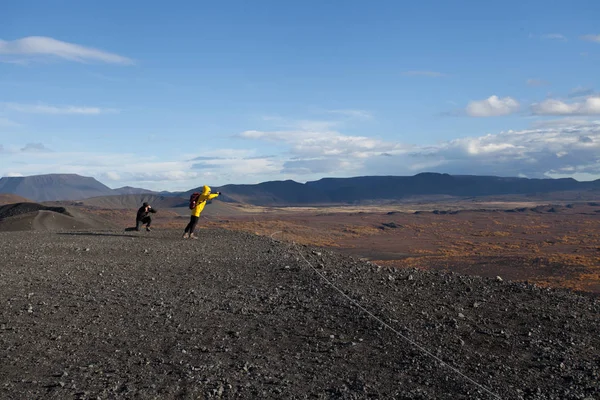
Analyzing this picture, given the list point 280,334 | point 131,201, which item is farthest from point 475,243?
point 131,201

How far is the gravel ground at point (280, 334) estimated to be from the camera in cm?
629

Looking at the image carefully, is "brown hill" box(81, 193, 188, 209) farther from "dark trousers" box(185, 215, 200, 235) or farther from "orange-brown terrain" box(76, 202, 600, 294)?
"dark trousers" box(185, 215, 200, 235)

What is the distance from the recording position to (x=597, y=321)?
29.6 ft

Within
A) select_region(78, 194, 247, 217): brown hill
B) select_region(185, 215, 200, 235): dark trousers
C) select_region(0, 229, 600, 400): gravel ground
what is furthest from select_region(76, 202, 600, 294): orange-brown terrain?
select_region(78, 194, 247, 217): brown hill

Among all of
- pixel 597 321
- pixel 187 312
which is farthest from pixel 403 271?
pixel 187 312

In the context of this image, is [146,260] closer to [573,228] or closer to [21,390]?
[21,390]

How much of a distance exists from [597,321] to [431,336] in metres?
2.95

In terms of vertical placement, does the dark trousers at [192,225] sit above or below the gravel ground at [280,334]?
above

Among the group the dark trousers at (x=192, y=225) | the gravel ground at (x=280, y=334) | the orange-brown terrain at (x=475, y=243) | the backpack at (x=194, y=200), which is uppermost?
the backpack at (x=194, y=200)

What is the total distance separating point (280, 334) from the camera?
7.96 m

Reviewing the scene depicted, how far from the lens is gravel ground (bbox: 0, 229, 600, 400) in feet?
20.6

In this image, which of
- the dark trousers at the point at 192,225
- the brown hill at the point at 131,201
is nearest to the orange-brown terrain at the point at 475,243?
the dark trousers at the point at 192,225

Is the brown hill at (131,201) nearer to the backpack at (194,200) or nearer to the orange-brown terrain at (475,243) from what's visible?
the orange-brown terrain at (475,243)

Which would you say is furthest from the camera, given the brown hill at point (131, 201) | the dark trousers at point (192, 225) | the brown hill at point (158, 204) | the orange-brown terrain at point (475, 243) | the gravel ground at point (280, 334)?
the brown hill at point (131, 201)
